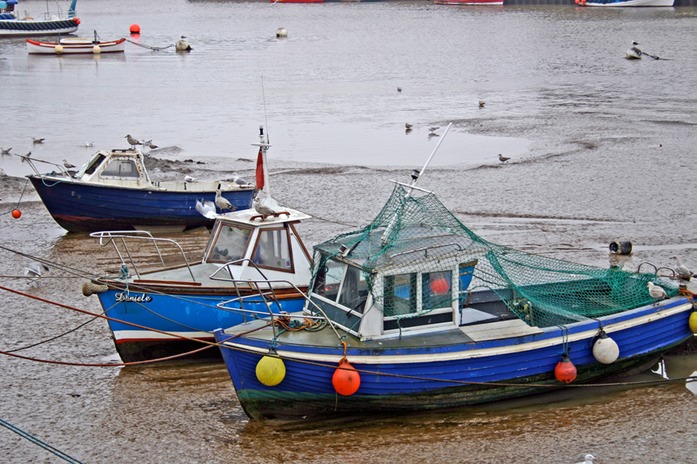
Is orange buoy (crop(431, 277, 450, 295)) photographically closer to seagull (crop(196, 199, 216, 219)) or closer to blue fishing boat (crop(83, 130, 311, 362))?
blue fishing boat (crop(83, 130, 311, 362))

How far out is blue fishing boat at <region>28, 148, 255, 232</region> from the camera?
20.2 m

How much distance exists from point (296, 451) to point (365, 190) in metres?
13.1

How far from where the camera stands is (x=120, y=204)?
2036 cm

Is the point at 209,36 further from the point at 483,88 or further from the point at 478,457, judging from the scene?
the point at 478,457

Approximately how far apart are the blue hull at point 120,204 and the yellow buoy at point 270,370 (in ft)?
30.1

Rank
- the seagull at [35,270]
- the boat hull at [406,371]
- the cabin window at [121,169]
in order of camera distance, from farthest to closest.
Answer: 1. the cabin window at [121,169]
2. the seagull at [35,270]
3. the boat hull at [406,371]

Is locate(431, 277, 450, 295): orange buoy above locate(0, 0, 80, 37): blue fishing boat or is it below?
above

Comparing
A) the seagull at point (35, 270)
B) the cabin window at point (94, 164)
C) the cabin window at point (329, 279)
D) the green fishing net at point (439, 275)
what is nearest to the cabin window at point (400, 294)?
the green fishing net at point (439, 275)

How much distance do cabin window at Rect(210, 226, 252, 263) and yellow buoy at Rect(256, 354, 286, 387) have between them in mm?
2991

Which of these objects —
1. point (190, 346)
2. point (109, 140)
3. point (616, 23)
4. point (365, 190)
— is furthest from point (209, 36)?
point (190, 346)

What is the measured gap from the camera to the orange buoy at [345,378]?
11.2 meters

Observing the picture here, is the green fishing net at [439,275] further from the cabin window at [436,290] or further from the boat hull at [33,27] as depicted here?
the boat hull at [33,27]

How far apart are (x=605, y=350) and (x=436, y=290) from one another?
7.79ft

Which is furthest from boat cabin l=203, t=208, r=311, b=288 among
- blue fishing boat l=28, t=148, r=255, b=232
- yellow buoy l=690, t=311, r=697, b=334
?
blue fishing boat l=28, t=148, r=255, b=232
